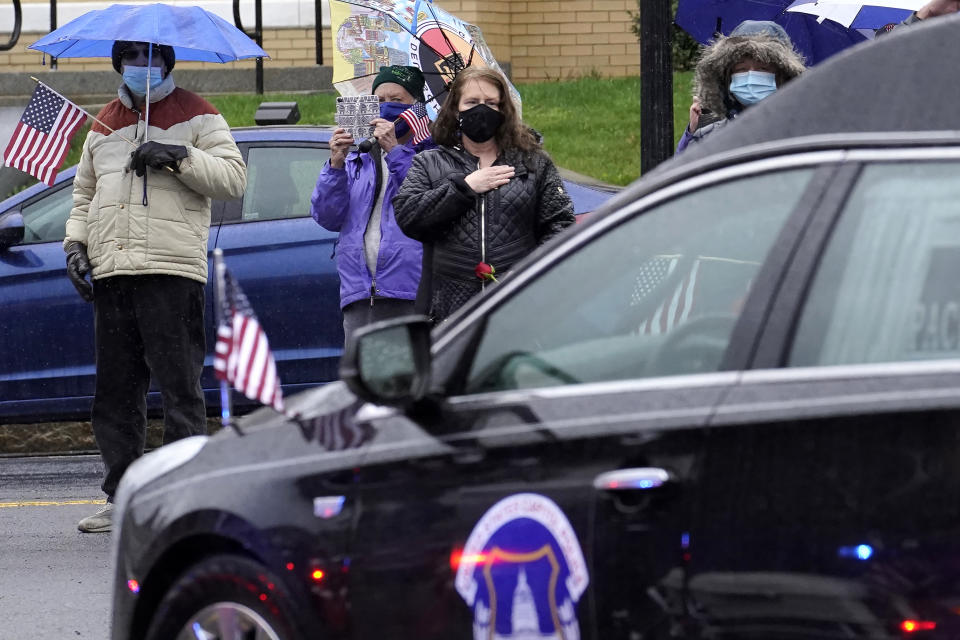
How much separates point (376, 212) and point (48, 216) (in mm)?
2648

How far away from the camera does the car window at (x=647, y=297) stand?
3.09 m

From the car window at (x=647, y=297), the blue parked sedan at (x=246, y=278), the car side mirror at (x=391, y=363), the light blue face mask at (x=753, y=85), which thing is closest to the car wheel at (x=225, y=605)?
the car side mirror at (x=391, y=363)

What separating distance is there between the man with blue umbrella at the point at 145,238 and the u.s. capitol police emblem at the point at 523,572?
379 cm

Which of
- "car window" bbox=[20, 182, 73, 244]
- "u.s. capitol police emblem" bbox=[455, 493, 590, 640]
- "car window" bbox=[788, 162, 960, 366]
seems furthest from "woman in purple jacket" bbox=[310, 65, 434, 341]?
"car window" bbox=[788, 162, 960, 366]

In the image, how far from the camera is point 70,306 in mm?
8555

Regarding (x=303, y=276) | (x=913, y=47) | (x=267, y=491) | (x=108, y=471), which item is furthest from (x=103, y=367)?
(x=913, y=47)

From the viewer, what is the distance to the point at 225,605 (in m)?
3.58

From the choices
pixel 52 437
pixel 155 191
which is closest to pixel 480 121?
pixel 155 191

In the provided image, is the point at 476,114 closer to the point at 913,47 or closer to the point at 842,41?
the point at 913,47

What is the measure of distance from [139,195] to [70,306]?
198 cm

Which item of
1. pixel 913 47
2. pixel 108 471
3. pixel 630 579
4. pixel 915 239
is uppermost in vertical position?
pixel 913 47

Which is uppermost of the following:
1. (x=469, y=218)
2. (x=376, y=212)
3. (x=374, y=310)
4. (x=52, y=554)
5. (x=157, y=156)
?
(x=157, y=156)

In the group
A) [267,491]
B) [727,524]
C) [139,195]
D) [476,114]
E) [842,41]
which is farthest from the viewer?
[842,41]

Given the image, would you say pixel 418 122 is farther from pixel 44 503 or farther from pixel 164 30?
pixel 44 503
